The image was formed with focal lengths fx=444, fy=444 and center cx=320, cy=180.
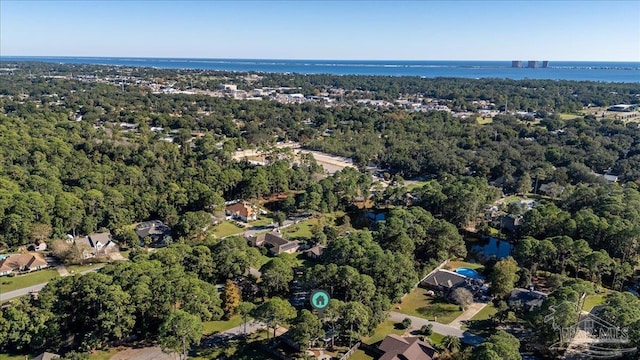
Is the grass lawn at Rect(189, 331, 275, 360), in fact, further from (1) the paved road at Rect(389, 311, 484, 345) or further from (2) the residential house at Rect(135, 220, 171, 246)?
(2) the residential house at Rect(135, 220, 171, 246)

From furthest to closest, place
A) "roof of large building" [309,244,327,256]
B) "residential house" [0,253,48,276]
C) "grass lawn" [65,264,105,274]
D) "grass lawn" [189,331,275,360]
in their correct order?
"roof of large building" [309,244,327,256] < "grass lawn" [65,264,105,274] < "residential house" [0,253,48,276] < "grass lawn" [189,331,275,360]

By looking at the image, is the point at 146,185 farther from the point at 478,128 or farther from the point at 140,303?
the point at 478,128

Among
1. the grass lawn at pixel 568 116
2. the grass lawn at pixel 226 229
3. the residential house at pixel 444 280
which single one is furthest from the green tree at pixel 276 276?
the grass lawn at pixel 568 116

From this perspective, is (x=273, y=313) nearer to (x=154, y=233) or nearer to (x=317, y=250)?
(x=317, y=250)

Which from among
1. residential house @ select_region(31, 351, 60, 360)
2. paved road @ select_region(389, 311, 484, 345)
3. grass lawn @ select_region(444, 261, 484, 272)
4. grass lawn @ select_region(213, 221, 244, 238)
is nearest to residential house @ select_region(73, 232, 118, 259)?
grass lawn @ select_region(213, 221, 244, 238)

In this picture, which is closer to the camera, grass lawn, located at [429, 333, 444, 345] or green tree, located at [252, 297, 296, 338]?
green tree, located at [252, 297, 296, 338]

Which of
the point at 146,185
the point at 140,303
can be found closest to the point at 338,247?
the point at 140,303
